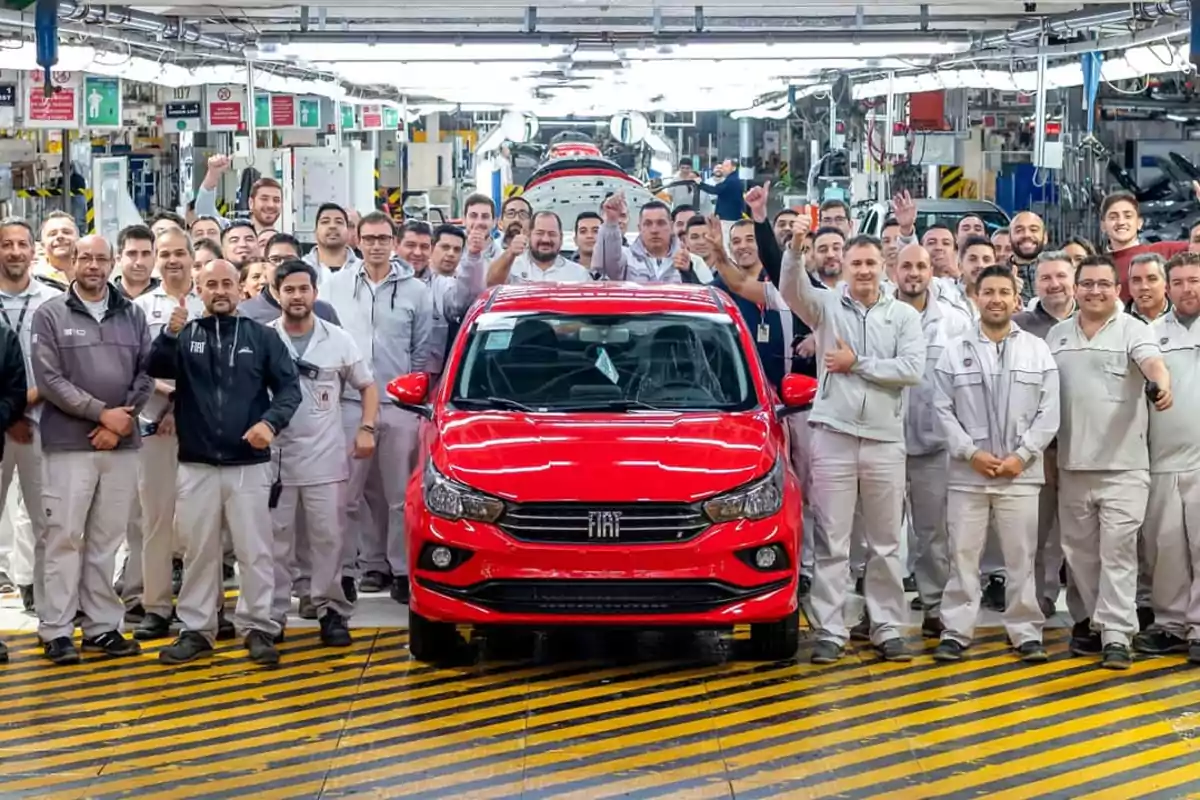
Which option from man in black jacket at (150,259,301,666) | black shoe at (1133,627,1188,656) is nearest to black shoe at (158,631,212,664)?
man in black jacket at (150,259,301,666)

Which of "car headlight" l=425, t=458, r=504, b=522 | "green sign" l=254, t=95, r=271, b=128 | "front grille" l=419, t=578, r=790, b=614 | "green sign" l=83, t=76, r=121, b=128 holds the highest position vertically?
"green sign" l=254, t=95, r=271, b=128

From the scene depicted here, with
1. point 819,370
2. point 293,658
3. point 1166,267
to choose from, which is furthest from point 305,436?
point 1166,267

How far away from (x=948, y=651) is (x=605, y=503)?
1.84 metres

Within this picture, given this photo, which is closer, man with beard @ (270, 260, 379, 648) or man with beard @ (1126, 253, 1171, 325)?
man with beard @ (270, 260, 379, 648)

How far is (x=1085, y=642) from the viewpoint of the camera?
8344mm

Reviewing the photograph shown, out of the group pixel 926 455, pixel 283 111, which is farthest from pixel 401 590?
pixel 283 111

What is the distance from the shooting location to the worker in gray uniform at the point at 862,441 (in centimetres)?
816

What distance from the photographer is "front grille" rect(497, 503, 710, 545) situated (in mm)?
7492

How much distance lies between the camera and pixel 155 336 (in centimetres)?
868

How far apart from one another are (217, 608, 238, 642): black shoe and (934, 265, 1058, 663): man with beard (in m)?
3.30

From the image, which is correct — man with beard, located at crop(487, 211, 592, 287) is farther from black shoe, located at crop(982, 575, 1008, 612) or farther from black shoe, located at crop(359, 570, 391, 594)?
black shoe, located at crop(982, 575, 1008, 612)

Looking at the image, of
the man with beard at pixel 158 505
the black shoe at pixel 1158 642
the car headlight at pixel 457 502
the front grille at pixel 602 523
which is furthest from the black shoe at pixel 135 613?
the black shoe at pixel 1158 642

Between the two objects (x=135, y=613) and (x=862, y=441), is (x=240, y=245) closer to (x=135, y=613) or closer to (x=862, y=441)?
(x=135, y=613)

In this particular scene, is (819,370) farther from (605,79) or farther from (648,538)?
(605,79)
